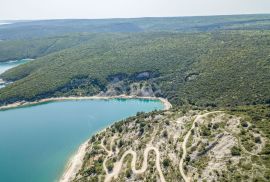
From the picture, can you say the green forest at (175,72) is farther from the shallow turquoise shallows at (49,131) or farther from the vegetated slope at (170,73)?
the shallow turquoise shallows at (49,131)

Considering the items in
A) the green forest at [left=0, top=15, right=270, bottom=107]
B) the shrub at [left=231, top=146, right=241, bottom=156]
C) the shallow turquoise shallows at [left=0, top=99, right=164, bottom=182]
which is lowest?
the shallow turquoise shallows at [left=0, top=99, right=164, bottom=182]

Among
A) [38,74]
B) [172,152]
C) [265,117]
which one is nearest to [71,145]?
[172,152]

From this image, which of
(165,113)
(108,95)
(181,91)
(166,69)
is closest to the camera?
(165,113)

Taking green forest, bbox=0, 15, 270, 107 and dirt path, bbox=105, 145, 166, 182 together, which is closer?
dirt path, bbox=105, 145, 166, 182

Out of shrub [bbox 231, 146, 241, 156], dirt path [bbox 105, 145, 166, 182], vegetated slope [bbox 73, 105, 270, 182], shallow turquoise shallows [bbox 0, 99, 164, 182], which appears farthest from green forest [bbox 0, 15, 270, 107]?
shrub [bbox 231, 146, 241, 156]

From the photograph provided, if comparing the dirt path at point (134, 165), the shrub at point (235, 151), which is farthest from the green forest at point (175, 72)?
the shrub at point (235, 151)

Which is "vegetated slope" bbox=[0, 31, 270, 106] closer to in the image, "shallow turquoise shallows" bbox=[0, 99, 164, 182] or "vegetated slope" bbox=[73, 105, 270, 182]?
"shallow turquoise shallows" bbox=[0, 99, 164, 182]

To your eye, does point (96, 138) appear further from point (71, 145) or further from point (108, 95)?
point (108, 95)
